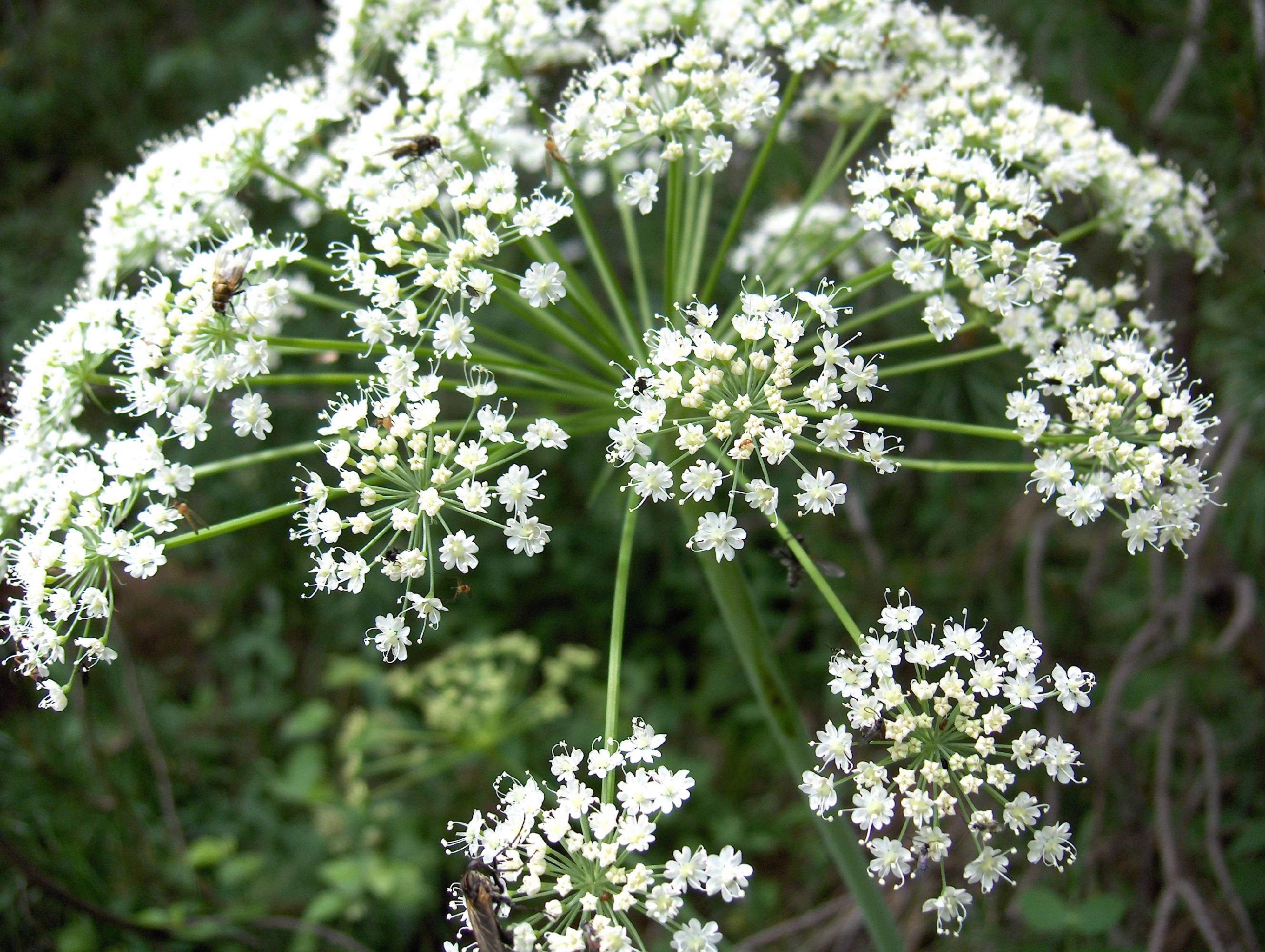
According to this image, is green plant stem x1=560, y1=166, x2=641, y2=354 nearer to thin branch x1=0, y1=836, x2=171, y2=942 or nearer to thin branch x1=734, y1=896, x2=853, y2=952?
thin branch x1=734, y1=896, x2=853, y2=952

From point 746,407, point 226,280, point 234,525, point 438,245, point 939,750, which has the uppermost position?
point 226,280

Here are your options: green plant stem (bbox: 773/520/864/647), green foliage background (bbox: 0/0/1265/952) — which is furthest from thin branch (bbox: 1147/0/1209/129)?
green plant stem (bbox: 773/520/864/647)

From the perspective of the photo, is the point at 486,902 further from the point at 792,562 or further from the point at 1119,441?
the point at 1119,441

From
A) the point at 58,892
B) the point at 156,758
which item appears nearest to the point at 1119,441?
the point at 58,892

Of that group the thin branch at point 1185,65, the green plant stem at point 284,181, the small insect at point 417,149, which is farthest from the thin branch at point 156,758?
the thin branch at point 1185,65

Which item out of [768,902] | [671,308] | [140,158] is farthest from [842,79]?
[140,158]
